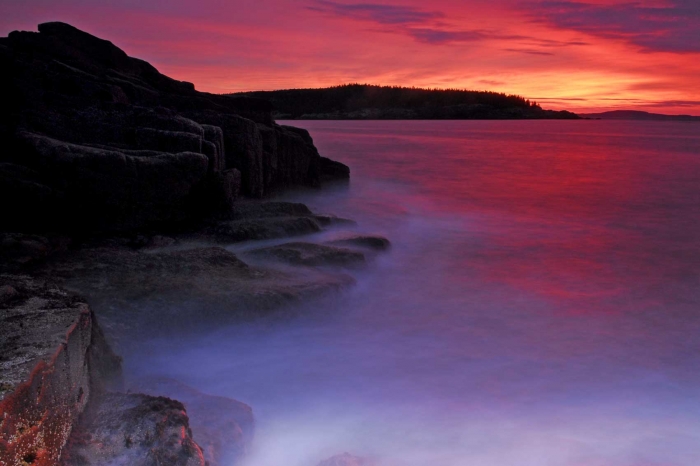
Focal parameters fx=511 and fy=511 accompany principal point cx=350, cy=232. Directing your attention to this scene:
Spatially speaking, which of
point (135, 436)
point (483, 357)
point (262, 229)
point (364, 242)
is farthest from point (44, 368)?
point (364, 242)

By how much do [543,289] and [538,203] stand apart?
6.63m

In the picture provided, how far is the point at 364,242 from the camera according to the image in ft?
24.8

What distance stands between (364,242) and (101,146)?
3.73 meters

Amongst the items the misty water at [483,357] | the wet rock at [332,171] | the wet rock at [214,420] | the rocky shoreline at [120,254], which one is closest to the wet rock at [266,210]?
the rocky shoreline at [120,254]

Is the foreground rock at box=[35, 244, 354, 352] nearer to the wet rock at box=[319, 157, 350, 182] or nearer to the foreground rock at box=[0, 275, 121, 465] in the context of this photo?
the foreground rock at box=[0, 275, 121, 465]

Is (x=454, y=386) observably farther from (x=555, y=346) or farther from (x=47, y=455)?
(x=47, y=455)

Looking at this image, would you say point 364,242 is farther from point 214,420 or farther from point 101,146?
point 214,420

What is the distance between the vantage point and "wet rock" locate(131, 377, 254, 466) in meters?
3.12

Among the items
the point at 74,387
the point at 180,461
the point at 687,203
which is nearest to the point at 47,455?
the point at 74,387

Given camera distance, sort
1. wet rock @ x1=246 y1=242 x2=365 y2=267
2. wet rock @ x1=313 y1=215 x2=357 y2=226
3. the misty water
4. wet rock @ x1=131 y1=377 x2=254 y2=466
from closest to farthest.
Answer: wet rock @ x1=131 y1=377 x2=254 y2=466
the misty water
wet rock @ x1=246 y1=242 x2=365 y2=267
wet rock @ x1=313 y1=215 x2=357 y2=226

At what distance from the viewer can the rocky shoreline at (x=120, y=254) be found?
2506 millimetres

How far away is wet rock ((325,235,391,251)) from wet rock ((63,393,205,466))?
453cm

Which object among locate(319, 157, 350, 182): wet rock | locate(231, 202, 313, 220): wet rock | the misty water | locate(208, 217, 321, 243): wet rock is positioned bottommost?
the misty water

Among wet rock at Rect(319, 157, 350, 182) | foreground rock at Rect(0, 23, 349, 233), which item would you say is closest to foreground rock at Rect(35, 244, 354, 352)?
foreground rock at Rect(0, 23, 349, 233)
